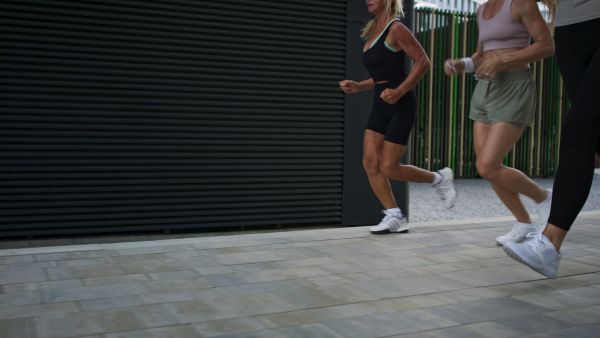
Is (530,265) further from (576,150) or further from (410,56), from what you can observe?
(410,56)

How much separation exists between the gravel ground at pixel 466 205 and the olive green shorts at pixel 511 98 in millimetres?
3021

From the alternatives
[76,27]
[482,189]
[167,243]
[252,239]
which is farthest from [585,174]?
[482,189]

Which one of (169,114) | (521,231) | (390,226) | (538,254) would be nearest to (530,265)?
(538,254)

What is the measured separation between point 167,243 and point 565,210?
2419 mm

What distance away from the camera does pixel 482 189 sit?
11.1 metres

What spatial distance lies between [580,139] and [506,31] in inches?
46.8

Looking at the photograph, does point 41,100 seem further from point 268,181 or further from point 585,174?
point 585,174

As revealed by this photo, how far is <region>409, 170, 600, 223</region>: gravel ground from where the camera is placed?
7.50m

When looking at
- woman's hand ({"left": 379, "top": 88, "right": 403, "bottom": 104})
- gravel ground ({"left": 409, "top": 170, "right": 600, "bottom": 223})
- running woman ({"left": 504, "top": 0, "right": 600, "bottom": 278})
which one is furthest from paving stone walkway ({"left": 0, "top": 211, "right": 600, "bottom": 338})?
gravel ground ({"left": 409, "top": 170, "right": 600, "bottom": 223})

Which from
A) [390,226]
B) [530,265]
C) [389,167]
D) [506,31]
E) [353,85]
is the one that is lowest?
[390,226]

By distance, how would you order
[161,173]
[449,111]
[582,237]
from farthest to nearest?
1. [449,111]
2. [161,173]
3. [582,237]

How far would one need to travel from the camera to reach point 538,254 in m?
2.88

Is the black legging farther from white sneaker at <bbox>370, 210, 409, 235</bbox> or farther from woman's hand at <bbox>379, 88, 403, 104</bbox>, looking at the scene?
white sneaker at <bbox>370, 210, 409, 235</bbox>

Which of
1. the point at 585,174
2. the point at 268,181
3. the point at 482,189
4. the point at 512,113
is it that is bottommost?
the point at 482,189
